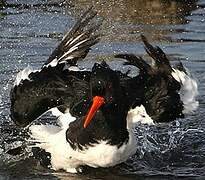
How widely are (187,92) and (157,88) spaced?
0.98 feet

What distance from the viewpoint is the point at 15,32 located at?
13352mm

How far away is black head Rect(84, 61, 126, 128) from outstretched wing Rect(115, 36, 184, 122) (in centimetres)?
35

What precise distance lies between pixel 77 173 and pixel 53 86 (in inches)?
34.1

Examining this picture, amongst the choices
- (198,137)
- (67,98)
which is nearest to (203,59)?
(198,137)

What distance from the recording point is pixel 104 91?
279 inches

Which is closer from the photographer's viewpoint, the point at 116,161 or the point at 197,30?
Answer: the point at 116,161

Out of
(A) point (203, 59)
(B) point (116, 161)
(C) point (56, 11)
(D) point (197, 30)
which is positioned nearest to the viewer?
(B) point (116, 161)

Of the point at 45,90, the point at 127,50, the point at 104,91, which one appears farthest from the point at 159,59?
the point at 127,50

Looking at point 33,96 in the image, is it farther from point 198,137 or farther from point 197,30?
point 197,30

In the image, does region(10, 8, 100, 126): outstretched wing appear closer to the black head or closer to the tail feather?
the black head

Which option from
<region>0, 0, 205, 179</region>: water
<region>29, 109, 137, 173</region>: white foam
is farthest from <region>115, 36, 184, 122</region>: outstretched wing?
<region>0, 0, 205, 179</region>: water

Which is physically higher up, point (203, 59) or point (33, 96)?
point (33, 96)

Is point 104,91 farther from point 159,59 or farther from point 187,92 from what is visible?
point 187,92

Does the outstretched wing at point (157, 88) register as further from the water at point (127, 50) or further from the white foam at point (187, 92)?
the water at point (127, 50)
